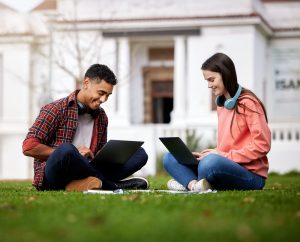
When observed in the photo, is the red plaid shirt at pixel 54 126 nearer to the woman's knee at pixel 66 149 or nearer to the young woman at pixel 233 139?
the woman's knee at pixel 66 149

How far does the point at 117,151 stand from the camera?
994cm

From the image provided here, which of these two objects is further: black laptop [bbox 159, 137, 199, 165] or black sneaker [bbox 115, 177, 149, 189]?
→ black sneaker [bbox 115, 177, 149, 189]

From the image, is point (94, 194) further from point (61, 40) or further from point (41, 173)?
point (61, 40)

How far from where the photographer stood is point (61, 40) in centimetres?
3294

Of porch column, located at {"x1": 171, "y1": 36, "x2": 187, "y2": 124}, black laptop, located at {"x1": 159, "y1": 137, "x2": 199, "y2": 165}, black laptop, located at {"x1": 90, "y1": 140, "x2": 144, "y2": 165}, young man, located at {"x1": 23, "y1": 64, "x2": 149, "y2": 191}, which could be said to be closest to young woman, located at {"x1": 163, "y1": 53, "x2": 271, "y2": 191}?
black laptop, located at {"x1": 159, "y1": 137, "x2": 199, "y2": 165}

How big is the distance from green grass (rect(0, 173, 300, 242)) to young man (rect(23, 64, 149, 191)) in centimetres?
90

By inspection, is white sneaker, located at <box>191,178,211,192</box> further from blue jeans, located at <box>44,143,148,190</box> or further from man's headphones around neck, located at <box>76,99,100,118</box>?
man's headphones around neck, located at <box>76,99,100,118</box>

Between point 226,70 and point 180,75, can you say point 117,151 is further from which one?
point 180,75

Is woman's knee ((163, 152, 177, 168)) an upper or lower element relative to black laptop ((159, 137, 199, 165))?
lower

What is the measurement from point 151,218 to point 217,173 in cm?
324

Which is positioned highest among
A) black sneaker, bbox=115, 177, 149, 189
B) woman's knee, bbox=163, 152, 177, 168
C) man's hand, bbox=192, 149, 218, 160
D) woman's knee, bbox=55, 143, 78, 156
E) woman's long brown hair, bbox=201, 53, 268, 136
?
woman's long brown hair, bbox=201, 53, 268, 136

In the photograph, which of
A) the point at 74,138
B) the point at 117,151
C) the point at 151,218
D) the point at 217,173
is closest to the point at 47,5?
the point at 74,138

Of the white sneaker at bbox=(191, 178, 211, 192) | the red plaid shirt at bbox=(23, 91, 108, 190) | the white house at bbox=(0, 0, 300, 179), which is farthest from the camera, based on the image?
the white house at bbox=(0, 0, 300, 179)

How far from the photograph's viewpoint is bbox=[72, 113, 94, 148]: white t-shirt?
10312 millimetres
